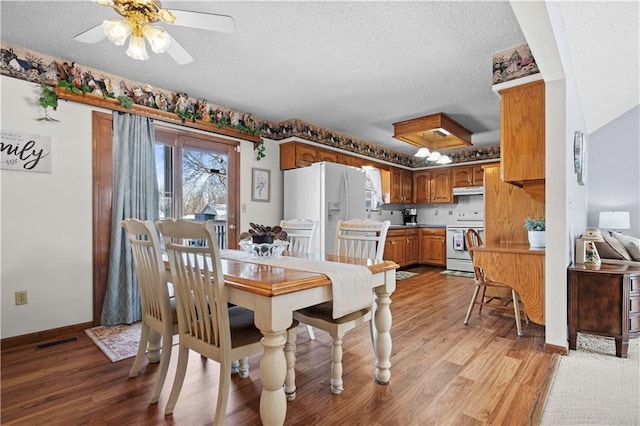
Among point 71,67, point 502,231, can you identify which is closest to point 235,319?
point 71,67

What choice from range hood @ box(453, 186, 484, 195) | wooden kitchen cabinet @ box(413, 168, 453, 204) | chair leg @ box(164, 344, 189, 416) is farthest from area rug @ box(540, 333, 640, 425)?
wooden kitchen cabinet @ box(413, 168, 453, 204)

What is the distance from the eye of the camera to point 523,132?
270 centimetres

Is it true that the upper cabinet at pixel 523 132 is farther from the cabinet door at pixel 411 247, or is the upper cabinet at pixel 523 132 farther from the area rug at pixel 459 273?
the cabinet door at pixel 411 247

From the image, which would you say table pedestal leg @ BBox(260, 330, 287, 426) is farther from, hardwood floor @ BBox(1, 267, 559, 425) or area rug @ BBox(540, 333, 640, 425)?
area rug @ BBox(540, 333, 640, 425)

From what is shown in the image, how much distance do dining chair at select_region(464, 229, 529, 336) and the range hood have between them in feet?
10.5

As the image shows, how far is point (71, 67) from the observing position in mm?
2859

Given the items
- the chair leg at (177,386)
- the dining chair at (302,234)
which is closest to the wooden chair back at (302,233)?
the dining chair at (302,234)

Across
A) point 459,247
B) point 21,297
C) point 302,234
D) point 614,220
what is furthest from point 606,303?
point 21,297

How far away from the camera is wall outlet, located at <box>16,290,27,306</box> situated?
8.65 ft

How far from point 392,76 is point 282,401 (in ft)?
9.04

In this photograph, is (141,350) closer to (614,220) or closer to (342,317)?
(342,317)

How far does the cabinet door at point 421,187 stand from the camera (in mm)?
6996

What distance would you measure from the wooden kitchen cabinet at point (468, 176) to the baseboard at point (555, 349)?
4.32 metres

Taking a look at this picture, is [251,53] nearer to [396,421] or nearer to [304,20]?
[304,20]
